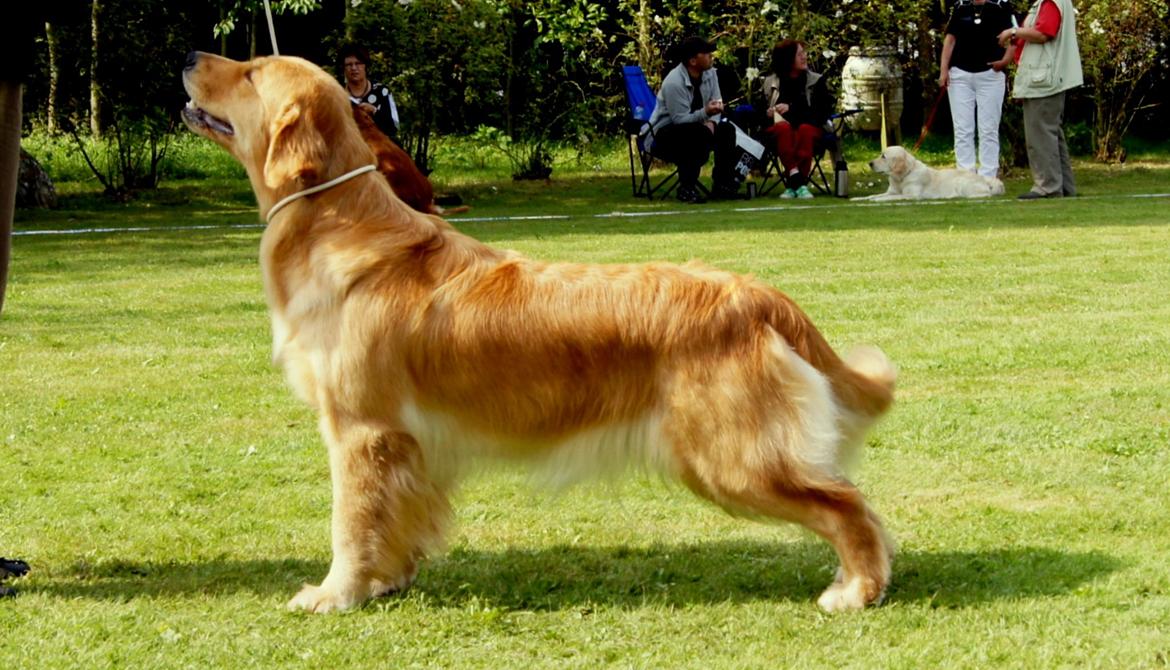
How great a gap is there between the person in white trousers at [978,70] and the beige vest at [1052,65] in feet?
1.13

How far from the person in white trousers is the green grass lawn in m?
7.89

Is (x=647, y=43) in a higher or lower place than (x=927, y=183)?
higher

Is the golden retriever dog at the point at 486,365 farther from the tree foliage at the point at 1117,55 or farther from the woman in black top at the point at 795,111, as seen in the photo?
the tree foliage at the point at 1117,55

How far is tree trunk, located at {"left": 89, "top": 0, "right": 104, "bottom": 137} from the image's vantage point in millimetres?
18219

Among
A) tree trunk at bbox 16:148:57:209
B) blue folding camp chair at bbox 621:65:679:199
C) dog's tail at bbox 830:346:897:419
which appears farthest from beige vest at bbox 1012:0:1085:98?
dog's tail at bbox 830:346:897:419

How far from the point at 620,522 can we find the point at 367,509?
1128mm

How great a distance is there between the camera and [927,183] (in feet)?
58.9

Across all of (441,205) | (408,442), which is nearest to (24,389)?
(408,442)

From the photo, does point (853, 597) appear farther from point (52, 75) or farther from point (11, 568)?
point (52, 75)

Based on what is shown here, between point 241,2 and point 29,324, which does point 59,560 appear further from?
point 241,2

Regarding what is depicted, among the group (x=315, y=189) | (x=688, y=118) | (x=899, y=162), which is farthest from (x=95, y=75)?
(x=315, y=189)

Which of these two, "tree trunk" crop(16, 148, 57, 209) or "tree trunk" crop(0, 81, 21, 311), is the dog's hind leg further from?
"tree trunk" crop(16, 148, 57, 209)

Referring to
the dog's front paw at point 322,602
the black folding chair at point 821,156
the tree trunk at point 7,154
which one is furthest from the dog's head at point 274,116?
the black folding chair at point 821,156

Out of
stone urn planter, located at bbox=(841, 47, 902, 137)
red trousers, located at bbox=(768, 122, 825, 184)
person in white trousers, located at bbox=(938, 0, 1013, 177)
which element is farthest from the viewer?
stone urn planter, located at bbox=(841, 47, 902, 137)
